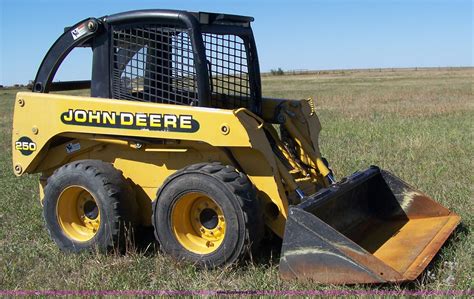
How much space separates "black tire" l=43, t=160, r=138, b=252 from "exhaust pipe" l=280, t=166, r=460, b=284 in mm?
1474

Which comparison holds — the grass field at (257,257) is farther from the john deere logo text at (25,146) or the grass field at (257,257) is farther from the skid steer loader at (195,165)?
the john deere logo text at (25,146)

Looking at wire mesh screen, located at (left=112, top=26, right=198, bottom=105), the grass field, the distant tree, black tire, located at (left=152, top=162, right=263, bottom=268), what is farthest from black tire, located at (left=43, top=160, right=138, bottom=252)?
the distant tree

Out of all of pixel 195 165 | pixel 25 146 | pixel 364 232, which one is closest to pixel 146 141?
pixel 195 165

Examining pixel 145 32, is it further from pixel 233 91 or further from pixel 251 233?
pixel 251 233

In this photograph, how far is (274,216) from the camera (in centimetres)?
481

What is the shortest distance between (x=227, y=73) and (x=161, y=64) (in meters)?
0.65

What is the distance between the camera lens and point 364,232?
5590 millimetres

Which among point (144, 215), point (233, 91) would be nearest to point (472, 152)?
point (233, 91)

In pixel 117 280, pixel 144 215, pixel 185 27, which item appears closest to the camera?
pixel 117 280

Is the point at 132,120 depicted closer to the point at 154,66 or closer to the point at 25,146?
the point at 154,66

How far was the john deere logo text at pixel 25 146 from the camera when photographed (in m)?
5.52

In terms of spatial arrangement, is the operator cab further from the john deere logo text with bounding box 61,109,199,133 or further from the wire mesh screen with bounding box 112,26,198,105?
the john deere logo text with bounding box 61,109,199,133

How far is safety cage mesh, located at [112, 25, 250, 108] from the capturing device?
5055 mm

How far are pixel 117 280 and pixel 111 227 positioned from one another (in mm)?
561
